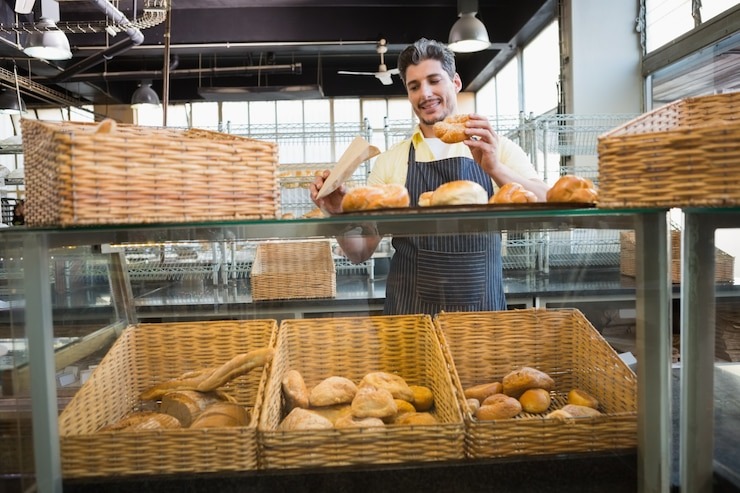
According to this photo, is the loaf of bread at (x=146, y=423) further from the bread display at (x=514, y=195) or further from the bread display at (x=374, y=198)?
the bread display at (x=514, y=195)

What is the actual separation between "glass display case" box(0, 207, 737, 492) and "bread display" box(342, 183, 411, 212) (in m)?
0.07

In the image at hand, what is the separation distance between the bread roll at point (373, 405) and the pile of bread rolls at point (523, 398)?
155 millimetres

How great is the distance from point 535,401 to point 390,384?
293 millimetres

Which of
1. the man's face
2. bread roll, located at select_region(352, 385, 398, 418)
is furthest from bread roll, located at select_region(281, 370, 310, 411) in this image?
the man's face

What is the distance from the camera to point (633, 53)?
5125 mm

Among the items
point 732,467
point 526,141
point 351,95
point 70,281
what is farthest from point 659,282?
point 351,95

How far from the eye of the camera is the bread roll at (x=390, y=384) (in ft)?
3.95

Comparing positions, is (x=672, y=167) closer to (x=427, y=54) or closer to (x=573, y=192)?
(x=573, y=192)

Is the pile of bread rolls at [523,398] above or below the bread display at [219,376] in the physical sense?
below

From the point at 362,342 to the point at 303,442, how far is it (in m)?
0.38

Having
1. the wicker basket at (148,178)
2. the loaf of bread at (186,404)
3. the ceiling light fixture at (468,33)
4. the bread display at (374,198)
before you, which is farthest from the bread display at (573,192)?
the ceiling light fixture at (468,33)

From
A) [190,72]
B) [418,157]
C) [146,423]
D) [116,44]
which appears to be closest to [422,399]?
[146,423]

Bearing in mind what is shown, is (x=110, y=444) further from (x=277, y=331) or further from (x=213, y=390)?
(x=277, y=331)

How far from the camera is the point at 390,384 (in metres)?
1.22
